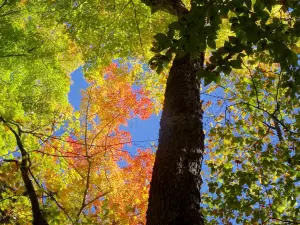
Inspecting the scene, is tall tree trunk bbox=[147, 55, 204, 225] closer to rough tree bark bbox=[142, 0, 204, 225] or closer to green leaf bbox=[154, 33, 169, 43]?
rough tree bark bbox=[142, 0, 204, 225]

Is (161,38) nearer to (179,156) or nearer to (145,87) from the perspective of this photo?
(179,156)

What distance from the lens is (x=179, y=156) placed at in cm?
264

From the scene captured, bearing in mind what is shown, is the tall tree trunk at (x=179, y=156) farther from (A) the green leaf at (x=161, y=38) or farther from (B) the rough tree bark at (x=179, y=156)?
(A) the green leaf at (x=161, y=38)

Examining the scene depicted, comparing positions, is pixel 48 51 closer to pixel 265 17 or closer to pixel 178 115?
pixel 178 115

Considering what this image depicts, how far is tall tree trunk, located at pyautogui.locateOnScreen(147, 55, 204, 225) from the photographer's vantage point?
2.30 meters

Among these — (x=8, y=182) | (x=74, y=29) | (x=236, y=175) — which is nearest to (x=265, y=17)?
(x=236, y=175)

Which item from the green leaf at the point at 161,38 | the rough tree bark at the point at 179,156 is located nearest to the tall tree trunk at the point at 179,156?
the rough tree bark at the point at 179,156

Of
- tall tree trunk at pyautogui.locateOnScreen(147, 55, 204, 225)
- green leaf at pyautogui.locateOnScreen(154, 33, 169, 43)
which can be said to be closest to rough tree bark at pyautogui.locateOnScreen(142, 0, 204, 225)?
tall tree trunk at pyautogui.locateOnScreen(147, 55, 204, 225)

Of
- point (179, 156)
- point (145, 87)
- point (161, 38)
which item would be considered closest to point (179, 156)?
point (179, 156)

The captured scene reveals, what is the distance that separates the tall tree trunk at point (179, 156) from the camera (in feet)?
7.54

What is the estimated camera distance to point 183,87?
3172 mm

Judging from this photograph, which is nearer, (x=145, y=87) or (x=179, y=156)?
(x=179, y=156)

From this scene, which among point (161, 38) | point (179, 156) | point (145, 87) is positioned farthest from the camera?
point (145, 87)

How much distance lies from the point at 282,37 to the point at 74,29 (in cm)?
588
